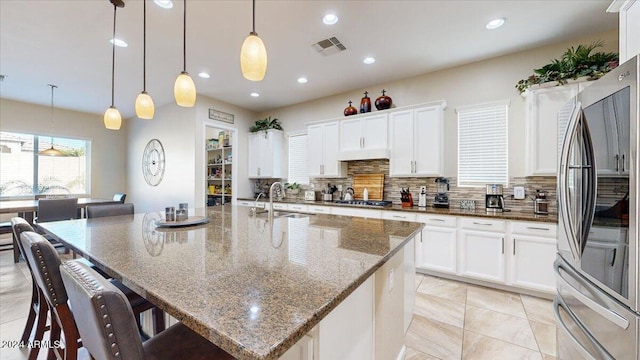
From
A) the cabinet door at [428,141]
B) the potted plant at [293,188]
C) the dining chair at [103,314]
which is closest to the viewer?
the dining chair at [103,314]

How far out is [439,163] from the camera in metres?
3.54

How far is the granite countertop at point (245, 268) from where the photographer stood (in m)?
0.62

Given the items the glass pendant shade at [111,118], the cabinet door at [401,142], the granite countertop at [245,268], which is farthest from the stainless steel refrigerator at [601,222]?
the glass pendant shade at [111,118]

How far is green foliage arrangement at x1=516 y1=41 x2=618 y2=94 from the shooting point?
2.63 m

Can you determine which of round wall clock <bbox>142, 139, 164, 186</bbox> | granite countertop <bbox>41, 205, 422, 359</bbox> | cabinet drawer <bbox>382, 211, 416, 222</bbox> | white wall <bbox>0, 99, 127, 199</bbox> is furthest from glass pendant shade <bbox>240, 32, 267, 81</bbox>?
white wall <bbox>0, 99, 127, 199</bbox>

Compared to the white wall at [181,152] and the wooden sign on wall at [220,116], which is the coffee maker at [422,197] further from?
the wooden sign on wall at [220,116]

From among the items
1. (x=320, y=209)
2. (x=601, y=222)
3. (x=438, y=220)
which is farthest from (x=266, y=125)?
(x=601, y=222)

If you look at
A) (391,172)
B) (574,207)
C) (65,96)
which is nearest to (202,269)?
(574,207)

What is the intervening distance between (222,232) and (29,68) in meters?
4.53

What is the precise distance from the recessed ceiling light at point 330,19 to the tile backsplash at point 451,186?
7.58 feet

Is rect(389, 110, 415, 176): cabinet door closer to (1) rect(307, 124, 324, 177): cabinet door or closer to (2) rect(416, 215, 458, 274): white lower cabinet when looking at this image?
(2) rect(416, 215, 458, 274): white lower cabinet

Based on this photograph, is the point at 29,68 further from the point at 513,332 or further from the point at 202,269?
the point at 513,332

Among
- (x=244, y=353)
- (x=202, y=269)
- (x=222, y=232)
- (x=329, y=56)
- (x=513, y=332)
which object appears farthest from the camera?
(x=329, y=56)

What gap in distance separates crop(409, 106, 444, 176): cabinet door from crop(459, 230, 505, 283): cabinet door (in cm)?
97
